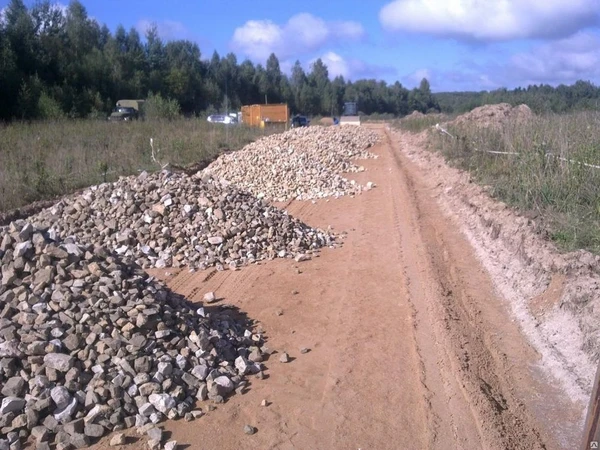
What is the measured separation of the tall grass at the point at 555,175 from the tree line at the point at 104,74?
25.9 m

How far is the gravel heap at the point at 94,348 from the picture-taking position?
512 cm

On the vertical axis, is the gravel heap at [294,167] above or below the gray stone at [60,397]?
above

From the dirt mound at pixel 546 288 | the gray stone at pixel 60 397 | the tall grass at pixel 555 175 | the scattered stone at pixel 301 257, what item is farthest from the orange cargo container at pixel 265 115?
the gray stone at pixel 60 397

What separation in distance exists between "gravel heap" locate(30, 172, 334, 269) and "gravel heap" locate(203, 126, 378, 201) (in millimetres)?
5538

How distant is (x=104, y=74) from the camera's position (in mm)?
47062

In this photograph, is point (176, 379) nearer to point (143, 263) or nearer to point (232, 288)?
point (232, 288)

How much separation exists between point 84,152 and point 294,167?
6588 mm

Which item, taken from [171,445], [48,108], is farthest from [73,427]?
[48,108]

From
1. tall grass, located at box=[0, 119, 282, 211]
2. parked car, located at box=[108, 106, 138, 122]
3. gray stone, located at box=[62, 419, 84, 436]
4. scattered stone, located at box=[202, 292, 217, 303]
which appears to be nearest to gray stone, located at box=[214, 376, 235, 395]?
gray stone, located at box=[62, 419, 84, 436]

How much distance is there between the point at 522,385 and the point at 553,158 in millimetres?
6472

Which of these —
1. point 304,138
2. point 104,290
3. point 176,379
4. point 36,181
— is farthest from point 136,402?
point 304,138

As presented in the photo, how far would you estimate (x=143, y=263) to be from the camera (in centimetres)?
1001

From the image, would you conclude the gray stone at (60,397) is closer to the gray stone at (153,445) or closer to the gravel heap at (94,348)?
the gravel heap at (94,348)

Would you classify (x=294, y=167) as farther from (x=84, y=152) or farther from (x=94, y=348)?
(x=94, y=348)
